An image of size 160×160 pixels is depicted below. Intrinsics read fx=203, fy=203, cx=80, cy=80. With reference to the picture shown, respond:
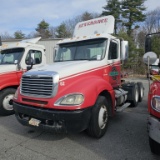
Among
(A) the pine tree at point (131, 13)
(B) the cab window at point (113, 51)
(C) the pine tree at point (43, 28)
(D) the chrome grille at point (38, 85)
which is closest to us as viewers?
(D) the chrome grille at point (38, 85)

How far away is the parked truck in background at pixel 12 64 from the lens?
6.56 m

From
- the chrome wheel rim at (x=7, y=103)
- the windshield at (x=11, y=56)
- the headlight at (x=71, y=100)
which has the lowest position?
the chrome wheel rim at (x=7, y=103)

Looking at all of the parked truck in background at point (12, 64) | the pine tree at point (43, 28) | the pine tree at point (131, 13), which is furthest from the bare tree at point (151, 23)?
the parked truck in background at point (12, 64)

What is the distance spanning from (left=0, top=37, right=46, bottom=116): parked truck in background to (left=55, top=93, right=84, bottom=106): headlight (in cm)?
319

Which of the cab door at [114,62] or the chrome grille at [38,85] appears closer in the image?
the chrome grille at [38,85]

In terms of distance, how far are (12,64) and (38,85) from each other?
301 centimetres

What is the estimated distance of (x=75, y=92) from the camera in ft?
13.4

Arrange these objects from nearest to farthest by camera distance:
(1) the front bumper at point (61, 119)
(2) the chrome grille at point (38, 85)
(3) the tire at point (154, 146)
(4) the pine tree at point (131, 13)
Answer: (3) the tire at point (154, 146) < (1) the front bumper at point (61, 119) < (2) the chrome grille at point (38, 85) < (4) the pine tree at point (131, 13)

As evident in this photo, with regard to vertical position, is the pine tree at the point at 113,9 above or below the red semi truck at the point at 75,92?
above

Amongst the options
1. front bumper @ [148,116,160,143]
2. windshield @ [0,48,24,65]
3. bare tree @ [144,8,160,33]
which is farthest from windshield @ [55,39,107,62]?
bare tree @ [144,8,160,33]

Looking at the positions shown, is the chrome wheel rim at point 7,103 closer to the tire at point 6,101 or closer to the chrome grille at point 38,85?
the tire at point 6,101

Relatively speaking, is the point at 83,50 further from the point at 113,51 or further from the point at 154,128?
the point at 154,128

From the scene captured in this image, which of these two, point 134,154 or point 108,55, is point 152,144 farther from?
point 108,55

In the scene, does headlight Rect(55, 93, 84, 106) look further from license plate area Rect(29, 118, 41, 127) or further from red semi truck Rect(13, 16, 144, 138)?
license plate area Rect(29, 118, 41, 127)
